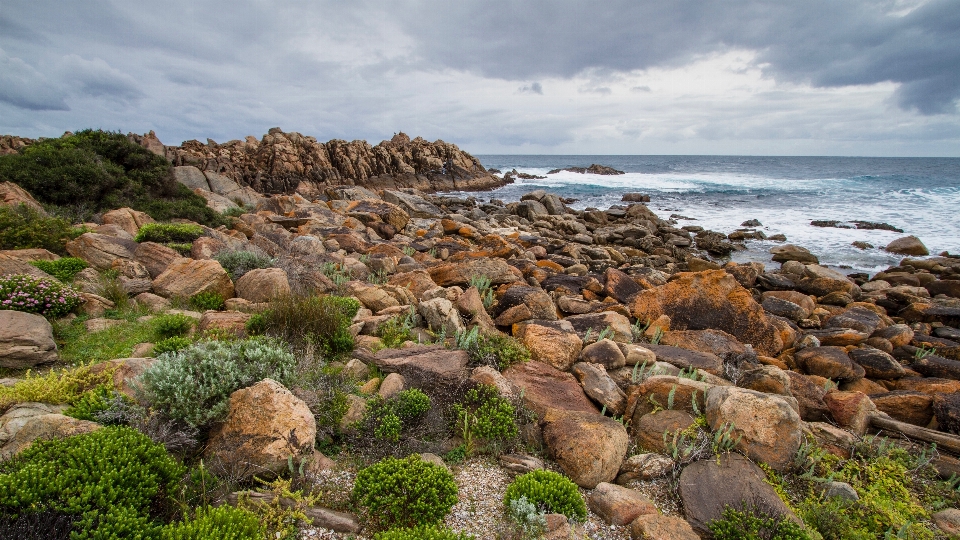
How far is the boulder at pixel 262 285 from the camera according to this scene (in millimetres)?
9070

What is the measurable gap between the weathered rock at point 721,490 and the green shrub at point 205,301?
843 cm

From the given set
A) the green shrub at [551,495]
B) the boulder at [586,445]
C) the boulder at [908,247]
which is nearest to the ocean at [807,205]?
the boulder at [908,247]

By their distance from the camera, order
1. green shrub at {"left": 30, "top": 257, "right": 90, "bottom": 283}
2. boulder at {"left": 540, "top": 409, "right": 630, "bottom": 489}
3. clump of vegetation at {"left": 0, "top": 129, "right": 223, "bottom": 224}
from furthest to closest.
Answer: clump of vegetation at {"left": 0, "top": 129, "right": 223, "bottom": 224} < green shrub at {"left": 30, "top": 257, "right": 90, "bottom": 283} < boulder at {"left": 540, "top": 409, "right": 630, "bottom": 489}

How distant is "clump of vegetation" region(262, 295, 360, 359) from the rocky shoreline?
1.39 feet

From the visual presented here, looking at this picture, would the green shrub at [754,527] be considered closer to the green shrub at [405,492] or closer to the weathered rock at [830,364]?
the green shrub at [405,492]

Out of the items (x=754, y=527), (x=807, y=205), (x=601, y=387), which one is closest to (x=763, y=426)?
(x=754, y=527)

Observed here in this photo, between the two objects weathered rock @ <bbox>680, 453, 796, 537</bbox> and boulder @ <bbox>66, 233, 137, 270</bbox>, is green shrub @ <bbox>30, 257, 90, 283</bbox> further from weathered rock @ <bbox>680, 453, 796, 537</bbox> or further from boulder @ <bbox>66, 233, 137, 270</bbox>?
weathered rock @ <bbox>680, 453, 796, 537</bbox>

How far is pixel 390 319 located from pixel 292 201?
61.9 ft

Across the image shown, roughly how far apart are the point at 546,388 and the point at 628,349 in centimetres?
210

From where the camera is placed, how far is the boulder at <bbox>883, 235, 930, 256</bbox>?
25.3 meters

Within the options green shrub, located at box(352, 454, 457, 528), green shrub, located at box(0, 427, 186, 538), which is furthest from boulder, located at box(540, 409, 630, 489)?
green shrub, located at box(0, 427, 186, 538)

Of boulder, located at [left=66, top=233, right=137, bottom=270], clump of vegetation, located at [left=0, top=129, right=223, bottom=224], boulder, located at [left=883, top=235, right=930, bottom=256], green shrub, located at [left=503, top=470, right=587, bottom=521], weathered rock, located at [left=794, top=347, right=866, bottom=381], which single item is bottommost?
boulder, located at [left=883, top=235, right=930, bottom=256]

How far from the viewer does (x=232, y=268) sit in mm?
10727

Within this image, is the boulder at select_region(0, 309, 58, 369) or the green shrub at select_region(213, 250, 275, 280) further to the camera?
the green shrub at select_region(213, 250, 275, 280)
